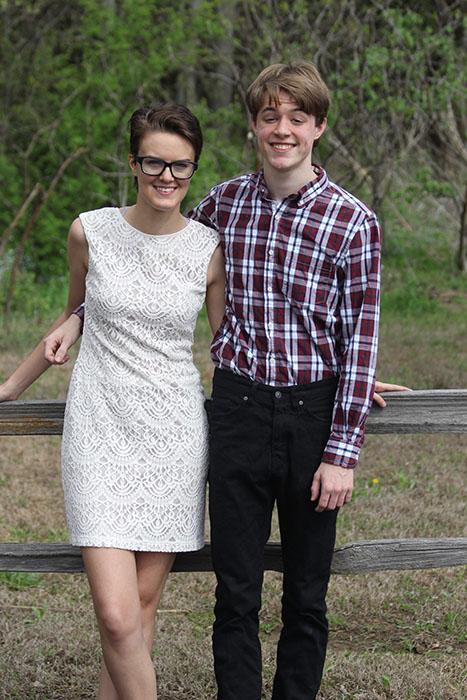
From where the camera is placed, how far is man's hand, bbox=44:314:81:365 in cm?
306

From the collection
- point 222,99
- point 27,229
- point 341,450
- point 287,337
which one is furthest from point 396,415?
point 222,99

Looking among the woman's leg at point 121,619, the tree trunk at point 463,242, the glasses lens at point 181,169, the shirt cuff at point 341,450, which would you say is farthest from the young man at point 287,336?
the tree trunk at point 463,242

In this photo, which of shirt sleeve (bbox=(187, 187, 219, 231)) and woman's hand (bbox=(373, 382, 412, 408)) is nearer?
shirt sleeve (bbox=(187, 187, 219, 231))

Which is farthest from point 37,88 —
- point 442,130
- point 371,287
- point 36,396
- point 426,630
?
point 371,287

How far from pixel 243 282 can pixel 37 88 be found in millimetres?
13465

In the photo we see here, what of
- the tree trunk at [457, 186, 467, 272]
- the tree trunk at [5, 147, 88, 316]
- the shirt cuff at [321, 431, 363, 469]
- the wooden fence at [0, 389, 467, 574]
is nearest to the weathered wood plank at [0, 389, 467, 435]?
the wooden fence at [0, 389, 467, 574]

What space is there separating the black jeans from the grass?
2.44ft

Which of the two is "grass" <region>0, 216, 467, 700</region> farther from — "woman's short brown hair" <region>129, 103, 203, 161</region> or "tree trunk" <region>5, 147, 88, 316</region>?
"tree trunk" <region>5, 147, 88, 316</region>

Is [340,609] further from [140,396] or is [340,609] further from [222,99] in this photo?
[222,99]

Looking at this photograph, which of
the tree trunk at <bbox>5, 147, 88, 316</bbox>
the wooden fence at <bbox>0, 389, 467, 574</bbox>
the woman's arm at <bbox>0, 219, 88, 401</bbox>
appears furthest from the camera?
the tree trunk at <bbox>5, 147, 88, 316</bbox>

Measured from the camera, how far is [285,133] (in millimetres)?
2865

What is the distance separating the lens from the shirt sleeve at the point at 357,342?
9.48 ft

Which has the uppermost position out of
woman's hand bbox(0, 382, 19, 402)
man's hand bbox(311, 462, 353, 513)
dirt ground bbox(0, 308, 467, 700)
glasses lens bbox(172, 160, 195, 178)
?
glasses lens bbox(172, 160, 195, 178)

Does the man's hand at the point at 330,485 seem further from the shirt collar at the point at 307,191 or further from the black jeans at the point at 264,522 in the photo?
the shirt collar at the point at 307,191
